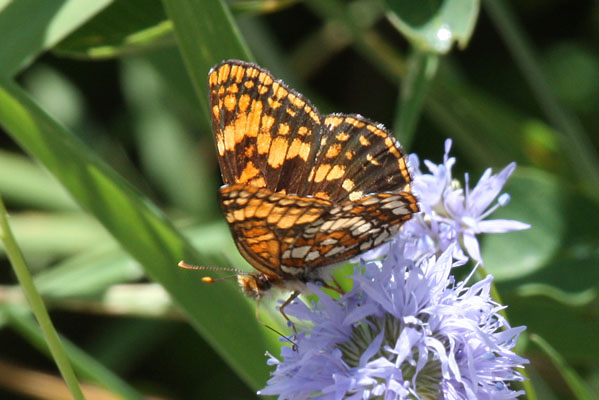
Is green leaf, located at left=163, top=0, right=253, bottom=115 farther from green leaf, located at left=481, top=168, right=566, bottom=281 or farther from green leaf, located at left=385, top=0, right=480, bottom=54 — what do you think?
green leaf, located at left=481, top=168, right=566, bottom=281

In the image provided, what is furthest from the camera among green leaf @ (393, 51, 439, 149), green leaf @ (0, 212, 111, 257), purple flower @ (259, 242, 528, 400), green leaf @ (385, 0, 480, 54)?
green leaf @ (0, 212, 111, 257)

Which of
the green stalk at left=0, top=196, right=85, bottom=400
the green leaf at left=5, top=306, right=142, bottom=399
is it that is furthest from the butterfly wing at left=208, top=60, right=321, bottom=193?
the green leaf at left=5, top=306, right=142, bottom=399

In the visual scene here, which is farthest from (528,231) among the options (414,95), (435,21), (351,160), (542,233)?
(351,160)

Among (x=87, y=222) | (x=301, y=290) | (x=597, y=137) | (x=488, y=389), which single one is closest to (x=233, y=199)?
(x=301, y=290)

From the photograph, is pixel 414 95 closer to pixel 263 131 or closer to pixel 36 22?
pixel 263 131

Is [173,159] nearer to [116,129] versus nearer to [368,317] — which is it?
[116,129]

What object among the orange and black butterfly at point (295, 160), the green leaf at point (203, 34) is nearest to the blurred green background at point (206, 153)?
the green leaf at point (203, 34)
